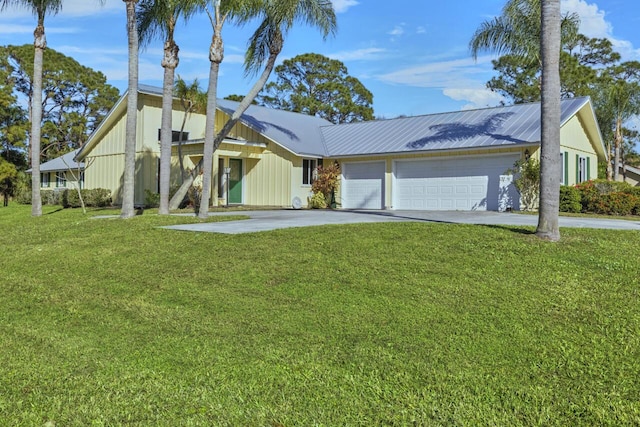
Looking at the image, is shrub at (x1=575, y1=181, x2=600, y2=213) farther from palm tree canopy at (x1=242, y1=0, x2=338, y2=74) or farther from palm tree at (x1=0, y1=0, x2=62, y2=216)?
palm tree at (x1=0, y1=0, x2=62, y2=216)

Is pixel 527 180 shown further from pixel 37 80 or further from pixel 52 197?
pixel 52 197

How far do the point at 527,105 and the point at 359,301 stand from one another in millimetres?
17442

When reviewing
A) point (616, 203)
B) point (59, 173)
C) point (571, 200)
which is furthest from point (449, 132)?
point (59, 173)

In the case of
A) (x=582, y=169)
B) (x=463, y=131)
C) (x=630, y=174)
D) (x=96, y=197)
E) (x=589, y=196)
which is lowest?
(x=96, y=197)

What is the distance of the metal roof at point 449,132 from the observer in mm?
17719

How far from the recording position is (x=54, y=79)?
41.2m

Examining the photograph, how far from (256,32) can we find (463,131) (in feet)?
28.4

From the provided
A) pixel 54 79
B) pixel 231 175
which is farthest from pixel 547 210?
pixel 54 79

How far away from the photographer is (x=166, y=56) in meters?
14.9

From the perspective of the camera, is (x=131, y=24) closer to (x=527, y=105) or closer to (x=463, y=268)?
(x=463, y=268)

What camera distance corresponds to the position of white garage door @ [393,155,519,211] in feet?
56.8

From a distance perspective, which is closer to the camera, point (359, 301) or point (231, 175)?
point (359, 301)

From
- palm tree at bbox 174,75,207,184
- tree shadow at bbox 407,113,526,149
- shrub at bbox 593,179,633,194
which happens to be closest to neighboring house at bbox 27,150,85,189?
palm tree at bbox 174,75,207,184

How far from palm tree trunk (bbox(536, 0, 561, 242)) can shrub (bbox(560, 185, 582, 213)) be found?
387 inches
